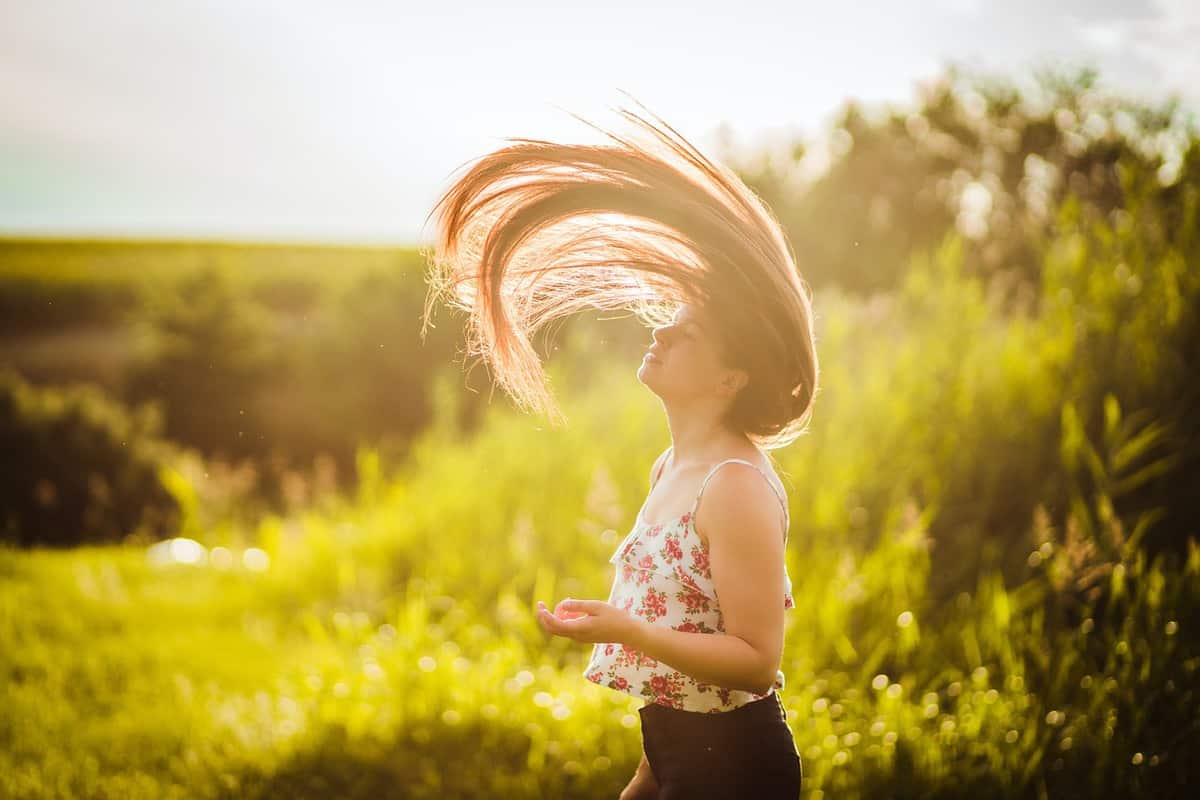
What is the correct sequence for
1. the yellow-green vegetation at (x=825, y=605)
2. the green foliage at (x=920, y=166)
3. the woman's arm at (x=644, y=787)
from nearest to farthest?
the woman's arm at (x=644, y=787), the yellow-green vegetation at (x=825, y=605), the green foliage at (x=920, y=166)

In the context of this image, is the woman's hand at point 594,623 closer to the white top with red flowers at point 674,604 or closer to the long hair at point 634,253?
the white top with red flowers at point 674,604

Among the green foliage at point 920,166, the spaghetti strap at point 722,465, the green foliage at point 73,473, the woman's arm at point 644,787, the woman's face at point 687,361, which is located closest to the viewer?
the spaghetti strap at point 722,465

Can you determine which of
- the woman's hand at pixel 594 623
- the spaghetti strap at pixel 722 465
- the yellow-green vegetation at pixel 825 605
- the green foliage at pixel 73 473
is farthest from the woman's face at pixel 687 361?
the green foliage at pixel 73 473

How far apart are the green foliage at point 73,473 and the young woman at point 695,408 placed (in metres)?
9.49

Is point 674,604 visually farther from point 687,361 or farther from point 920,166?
point 920,166

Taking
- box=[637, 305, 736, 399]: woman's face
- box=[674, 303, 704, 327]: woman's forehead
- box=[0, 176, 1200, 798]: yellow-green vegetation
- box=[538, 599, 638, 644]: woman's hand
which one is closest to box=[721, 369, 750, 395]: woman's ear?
box=[637, 305, 736, 399]: woman's face

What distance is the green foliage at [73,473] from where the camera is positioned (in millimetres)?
10000

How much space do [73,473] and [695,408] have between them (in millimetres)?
10488

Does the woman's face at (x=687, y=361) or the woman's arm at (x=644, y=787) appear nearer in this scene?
the woman's face at (x=687, y=361)

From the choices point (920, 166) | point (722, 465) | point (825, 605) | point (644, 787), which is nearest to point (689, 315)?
point (722, 465)

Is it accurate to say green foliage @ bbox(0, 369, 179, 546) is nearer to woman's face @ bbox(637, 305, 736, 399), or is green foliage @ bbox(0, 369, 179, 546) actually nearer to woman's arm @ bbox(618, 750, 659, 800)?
woman's arm @ bbox(618, 750, 659, 800)

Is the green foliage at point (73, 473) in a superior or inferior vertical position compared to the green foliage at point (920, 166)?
inferior

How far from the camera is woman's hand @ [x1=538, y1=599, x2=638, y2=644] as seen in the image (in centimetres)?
159

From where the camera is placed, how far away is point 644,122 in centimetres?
192
